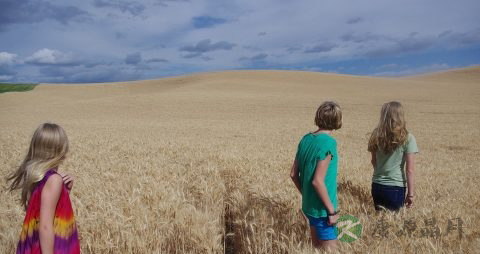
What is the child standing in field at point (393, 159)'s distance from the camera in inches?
175

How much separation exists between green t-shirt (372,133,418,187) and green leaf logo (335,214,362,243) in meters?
1.17

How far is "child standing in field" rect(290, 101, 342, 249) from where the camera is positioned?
3275 mm

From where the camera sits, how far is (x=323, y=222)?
344 cm

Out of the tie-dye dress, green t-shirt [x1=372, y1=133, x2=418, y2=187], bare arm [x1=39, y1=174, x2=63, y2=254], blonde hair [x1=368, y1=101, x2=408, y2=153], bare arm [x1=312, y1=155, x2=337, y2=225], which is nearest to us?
bare arm [x1=39, y1=174, x2=63, y2=254]

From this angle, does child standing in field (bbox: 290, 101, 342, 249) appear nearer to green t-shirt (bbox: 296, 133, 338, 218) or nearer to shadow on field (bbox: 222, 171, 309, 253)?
green t-shirt (bbox: 296, 133, 338, 218)

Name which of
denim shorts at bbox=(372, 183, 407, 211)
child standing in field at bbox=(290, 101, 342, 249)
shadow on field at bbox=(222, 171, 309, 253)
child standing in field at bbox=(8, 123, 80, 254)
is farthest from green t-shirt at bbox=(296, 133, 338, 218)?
child standing in field at bbox=(8, 123, 80, 254)

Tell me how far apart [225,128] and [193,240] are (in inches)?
760

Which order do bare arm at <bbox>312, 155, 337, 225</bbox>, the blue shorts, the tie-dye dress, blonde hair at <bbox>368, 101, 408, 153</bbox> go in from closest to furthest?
the tie-dye dress → bare arm at <bbox>312, 155, 337, 225</bbox> → the blue shorts → blonde hair at <bbox>368, 101, 408, 153</bbox>

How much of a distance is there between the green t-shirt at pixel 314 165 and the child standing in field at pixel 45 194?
195cm

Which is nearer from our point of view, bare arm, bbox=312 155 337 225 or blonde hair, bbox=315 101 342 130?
bare arm, bbox=312 155 337 225

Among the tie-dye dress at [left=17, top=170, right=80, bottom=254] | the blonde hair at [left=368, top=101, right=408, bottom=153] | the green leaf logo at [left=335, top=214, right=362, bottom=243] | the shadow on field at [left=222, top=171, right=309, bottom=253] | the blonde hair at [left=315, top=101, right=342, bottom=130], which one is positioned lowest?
the shadow on field at [left=222, top=171, right=309, bottom=253]

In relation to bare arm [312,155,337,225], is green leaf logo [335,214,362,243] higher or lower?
lower

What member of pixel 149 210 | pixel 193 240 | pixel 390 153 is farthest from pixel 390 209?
pixel 149 210

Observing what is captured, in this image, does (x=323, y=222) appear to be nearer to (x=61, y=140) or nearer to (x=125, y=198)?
(x=61, y=140)
